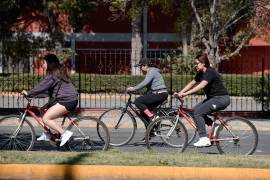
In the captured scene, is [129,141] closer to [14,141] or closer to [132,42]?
[14,141]

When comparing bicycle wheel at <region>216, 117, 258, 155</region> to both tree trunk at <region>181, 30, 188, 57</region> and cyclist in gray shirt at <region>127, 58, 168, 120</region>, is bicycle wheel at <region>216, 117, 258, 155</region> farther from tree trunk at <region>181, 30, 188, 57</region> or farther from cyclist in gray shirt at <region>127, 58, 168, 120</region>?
tree trunk at <region>181, 30, 188, 57</region>

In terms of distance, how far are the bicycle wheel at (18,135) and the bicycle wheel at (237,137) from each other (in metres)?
3.12

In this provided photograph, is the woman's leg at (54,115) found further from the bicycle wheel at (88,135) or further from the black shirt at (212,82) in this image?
the black shirt at (212,82)

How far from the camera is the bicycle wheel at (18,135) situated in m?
10.9

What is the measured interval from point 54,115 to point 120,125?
2536 millimetres

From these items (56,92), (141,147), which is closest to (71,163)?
(56,92)

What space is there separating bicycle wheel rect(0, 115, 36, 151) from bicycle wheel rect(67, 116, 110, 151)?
0.66 m

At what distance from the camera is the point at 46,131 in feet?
35.6

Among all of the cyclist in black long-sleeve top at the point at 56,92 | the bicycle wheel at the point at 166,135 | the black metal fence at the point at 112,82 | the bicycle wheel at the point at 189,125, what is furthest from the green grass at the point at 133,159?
the black metal fence at the point at 112,82

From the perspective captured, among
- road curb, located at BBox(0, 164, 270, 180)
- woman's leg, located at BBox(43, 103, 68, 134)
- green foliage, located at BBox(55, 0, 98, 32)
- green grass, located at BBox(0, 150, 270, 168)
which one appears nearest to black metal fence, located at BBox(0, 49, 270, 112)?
green foliage, located at BBox(55, 0, 98, 32)

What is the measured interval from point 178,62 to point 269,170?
20.7 meters

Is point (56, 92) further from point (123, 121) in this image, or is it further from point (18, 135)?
point (123, 121)

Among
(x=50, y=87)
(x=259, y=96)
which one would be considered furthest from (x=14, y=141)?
(x=259, y=96)

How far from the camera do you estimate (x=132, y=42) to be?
34656 mm
